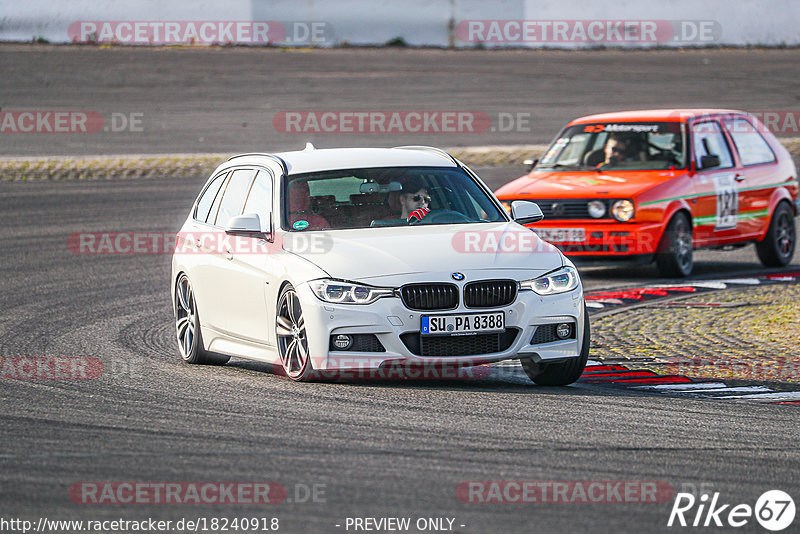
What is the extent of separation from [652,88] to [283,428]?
30818mm

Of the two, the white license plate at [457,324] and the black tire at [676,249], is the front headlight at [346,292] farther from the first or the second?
the black tire at [676,249]

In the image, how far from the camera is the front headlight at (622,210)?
49.9 ft

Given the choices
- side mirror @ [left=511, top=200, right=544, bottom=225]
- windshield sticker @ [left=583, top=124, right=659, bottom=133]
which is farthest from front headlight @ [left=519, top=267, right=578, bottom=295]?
windshield sticker @ [left=583, top=124, right=659, bottom=133]

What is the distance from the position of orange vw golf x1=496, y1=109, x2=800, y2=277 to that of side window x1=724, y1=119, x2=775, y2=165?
0.01m

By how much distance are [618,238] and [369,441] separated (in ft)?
27.9

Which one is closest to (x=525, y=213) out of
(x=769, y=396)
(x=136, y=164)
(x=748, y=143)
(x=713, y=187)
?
(x=769, y=396)

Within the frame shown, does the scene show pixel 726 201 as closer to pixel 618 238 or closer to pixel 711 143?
pixel 711 143

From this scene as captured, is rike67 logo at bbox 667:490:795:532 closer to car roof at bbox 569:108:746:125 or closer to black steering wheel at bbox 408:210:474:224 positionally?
black steering wheel at bbox 408:210:474:224

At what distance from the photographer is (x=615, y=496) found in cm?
613

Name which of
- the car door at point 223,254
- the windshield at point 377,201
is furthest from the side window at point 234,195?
the windshield at point 377,201

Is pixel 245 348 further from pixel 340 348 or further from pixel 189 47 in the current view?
pixel 189 47

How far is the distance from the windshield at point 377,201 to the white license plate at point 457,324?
1.22 meters

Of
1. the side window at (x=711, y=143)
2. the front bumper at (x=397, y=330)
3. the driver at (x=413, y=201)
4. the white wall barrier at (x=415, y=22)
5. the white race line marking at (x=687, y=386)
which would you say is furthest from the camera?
the white wall barrier at (x=415, y=22)

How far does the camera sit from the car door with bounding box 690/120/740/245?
15891 millimetres
